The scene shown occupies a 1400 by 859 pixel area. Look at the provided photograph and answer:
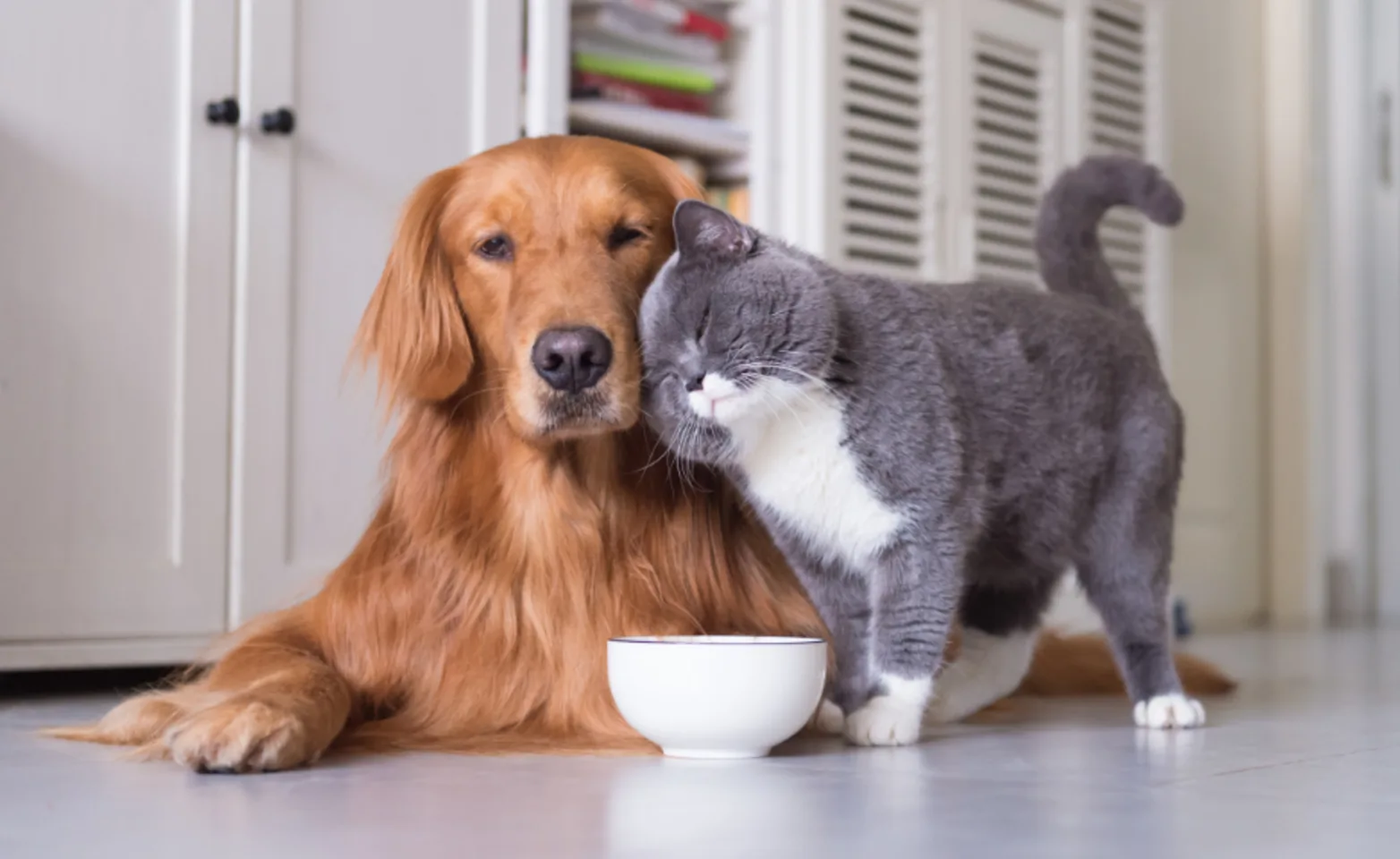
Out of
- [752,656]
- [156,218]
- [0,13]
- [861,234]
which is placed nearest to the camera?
[752,656]

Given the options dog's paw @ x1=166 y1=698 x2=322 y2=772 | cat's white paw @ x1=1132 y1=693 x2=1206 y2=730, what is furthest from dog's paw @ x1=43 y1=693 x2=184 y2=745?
cat's white paw @ x1=1132 y1=693 x2=1206 y2=730

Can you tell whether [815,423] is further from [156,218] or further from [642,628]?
[156,218]

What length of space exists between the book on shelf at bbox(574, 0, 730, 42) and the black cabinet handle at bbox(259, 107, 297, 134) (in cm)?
79

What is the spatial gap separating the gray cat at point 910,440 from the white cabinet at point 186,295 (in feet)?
4.10

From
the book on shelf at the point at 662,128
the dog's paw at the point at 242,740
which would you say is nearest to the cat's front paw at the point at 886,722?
the dog's paw at the point at 242,740

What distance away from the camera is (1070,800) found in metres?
1.29

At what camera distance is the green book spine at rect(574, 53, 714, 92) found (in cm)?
314

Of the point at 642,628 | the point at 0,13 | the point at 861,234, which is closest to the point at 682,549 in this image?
the point at 642,628

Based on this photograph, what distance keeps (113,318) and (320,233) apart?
16.7 inches

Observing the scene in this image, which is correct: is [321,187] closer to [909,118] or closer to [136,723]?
[136,723]

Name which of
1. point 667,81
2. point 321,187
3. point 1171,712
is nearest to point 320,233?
point 321,187

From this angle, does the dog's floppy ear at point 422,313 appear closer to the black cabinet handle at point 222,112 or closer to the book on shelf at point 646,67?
the black cabinet handle at point 222,112

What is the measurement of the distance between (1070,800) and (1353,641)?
3016 mm

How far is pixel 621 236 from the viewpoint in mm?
1717
